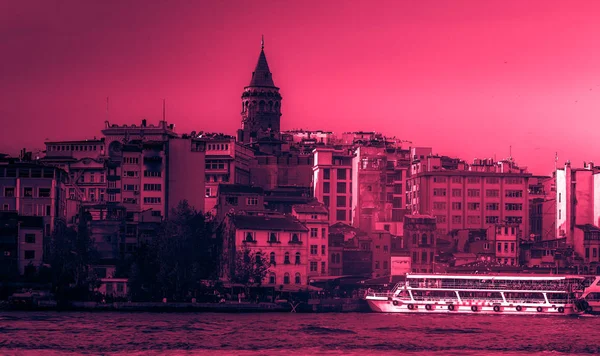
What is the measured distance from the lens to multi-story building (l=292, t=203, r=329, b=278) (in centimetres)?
10444

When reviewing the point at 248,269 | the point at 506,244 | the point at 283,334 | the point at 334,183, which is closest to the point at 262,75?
the point at 334,183

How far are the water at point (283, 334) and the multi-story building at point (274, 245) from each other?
8906mm

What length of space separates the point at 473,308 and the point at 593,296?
970 centimetres

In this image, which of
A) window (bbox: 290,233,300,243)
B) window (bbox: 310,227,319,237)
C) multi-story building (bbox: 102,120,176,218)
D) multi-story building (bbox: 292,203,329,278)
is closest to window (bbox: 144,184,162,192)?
multi-story building (bbox: 102,120,176,218)

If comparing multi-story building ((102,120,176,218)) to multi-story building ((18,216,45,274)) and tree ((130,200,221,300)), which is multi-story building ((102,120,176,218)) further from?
tree ((130,200,221,300))

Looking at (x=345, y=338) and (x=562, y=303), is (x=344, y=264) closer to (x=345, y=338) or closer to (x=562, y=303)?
(x=562, y=303)

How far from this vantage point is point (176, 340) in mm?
74750

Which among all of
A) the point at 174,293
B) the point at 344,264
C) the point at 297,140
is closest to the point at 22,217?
the point at 174,293

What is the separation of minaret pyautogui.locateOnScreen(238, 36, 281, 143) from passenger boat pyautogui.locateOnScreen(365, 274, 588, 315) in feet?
198

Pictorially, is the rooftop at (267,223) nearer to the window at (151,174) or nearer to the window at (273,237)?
the window at (273,237)

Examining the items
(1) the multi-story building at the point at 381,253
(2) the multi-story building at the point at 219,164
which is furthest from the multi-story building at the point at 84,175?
(1) the multi-story building at the point at 381,253

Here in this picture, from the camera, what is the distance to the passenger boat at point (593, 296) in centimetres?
9944

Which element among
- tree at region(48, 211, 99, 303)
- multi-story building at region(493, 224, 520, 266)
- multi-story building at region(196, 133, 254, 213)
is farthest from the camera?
multi-story building at region(196, 133, 254, 213)

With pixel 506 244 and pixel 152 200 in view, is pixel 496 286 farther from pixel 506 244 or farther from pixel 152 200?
pixel 152 200
